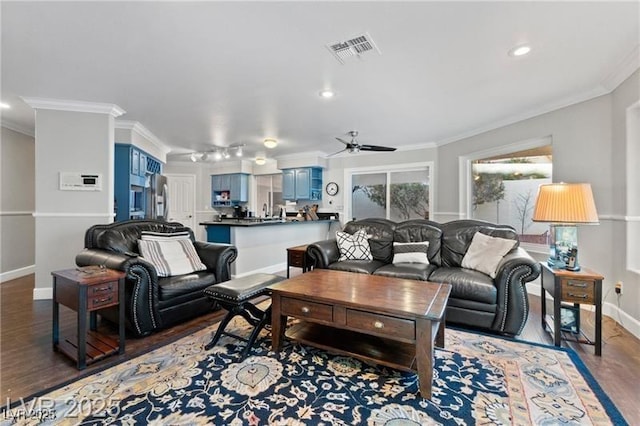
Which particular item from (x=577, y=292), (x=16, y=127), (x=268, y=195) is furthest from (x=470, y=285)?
(x=16, y=127)

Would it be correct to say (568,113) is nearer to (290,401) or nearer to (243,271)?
(290,401)

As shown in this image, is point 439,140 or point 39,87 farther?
point 439,140

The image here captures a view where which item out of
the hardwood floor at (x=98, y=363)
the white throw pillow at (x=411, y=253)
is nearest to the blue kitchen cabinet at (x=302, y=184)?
the white throw pillow at (x=411, y=253)

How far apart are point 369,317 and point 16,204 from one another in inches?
244

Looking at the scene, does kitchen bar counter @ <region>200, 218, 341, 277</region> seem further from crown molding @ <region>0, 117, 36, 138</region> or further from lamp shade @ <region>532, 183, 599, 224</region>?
lamp shade @ <region>532, 183, 599, 224</region>

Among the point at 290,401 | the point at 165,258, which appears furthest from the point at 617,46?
the point at 165,258

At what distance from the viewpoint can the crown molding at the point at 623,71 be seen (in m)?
2.51

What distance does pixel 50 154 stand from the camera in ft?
12.1

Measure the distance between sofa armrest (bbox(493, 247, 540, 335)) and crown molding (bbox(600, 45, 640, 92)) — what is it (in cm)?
195

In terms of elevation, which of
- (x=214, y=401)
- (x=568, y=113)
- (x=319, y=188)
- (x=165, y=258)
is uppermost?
(x=568, y=113)

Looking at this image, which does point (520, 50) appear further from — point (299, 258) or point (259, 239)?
point (259, 239)

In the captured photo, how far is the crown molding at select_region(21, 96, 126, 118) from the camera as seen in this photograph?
11.8 ft

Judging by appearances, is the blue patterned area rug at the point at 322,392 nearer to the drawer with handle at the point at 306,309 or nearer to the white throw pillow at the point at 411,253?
the drawer with handle at the point at 306,309

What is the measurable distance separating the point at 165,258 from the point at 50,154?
2249 millimetres
